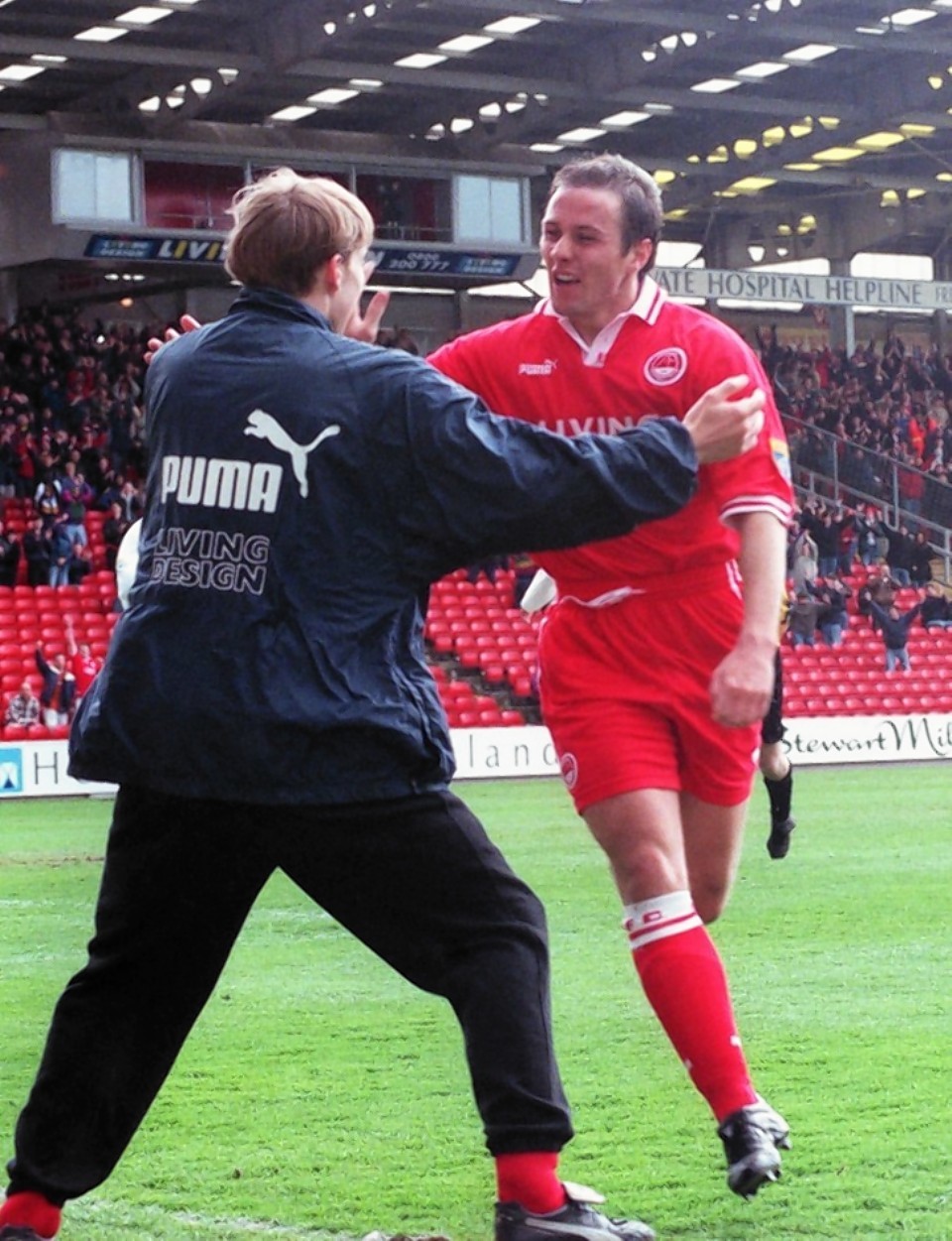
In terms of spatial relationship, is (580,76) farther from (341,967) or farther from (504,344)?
(504,344)

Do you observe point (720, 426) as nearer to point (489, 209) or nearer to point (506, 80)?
point (506, 80)

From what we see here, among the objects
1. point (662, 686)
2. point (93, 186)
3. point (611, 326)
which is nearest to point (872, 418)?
point (93, 186)

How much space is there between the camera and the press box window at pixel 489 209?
3534cm

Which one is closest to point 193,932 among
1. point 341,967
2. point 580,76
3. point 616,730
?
point 616,730

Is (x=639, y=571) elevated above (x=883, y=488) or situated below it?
above

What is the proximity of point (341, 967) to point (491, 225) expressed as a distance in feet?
90.4

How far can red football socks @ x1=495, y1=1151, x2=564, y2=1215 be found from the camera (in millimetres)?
3926

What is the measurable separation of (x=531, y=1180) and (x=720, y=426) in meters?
1.42

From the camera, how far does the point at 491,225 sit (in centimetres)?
3566

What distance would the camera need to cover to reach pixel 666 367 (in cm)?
507

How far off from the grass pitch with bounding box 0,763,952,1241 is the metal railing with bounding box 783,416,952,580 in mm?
21726

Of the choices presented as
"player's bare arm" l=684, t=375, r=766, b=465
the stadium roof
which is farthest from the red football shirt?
the stadium roof

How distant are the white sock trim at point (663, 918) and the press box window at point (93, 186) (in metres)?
28.8

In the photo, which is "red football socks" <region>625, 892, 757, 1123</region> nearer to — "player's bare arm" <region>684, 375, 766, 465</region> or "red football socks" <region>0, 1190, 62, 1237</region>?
"player's bare arm" <region>684, 375, 766, 465</region>
